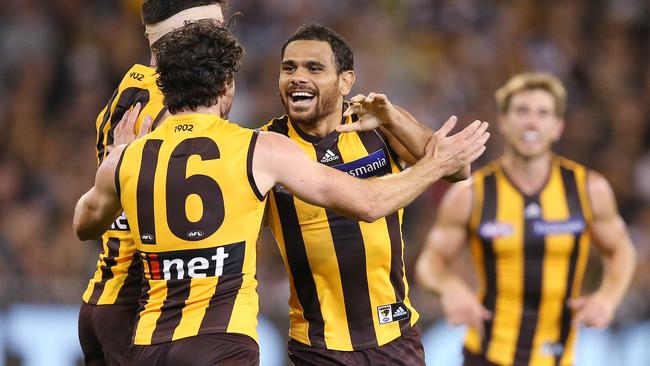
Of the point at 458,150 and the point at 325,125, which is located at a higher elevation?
the point at 325,125

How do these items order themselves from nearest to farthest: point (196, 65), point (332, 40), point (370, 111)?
1. point (196, 65)
2. point (370, 111)
3. point (332, 40)

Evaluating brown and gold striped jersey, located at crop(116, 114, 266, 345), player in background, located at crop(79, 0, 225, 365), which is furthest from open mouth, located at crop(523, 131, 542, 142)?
brown and gold striped jersey, located at crop(116, 114, 266, 345)

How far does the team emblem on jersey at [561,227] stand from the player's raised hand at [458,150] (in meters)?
2.30

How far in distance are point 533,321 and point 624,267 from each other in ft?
2.39

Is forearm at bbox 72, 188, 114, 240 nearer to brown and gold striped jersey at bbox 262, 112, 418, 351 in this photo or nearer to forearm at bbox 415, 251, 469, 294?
brown and gold striped jersey at bbox 262, 112, 418, 351

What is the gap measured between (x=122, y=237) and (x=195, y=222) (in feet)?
2.88

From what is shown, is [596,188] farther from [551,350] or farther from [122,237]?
[122,237]

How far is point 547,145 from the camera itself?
7.82m

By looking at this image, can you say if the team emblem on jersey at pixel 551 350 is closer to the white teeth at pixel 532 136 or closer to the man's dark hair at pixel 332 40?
the white teeth at pixel 532 136

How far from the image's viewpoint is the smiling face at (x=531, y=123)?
7.74 meters

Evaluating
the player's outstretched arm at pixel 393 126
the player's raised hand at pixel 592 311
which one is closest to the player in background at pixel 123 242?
the player's outstretched arm at pixel 393 126

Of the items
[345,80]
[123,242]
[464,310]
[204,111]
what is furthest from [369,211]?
[464,310]

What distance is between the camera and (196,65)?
195 inches

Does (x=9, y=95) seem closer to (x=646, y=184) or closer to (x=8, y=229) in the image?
(x=8, y=229)
